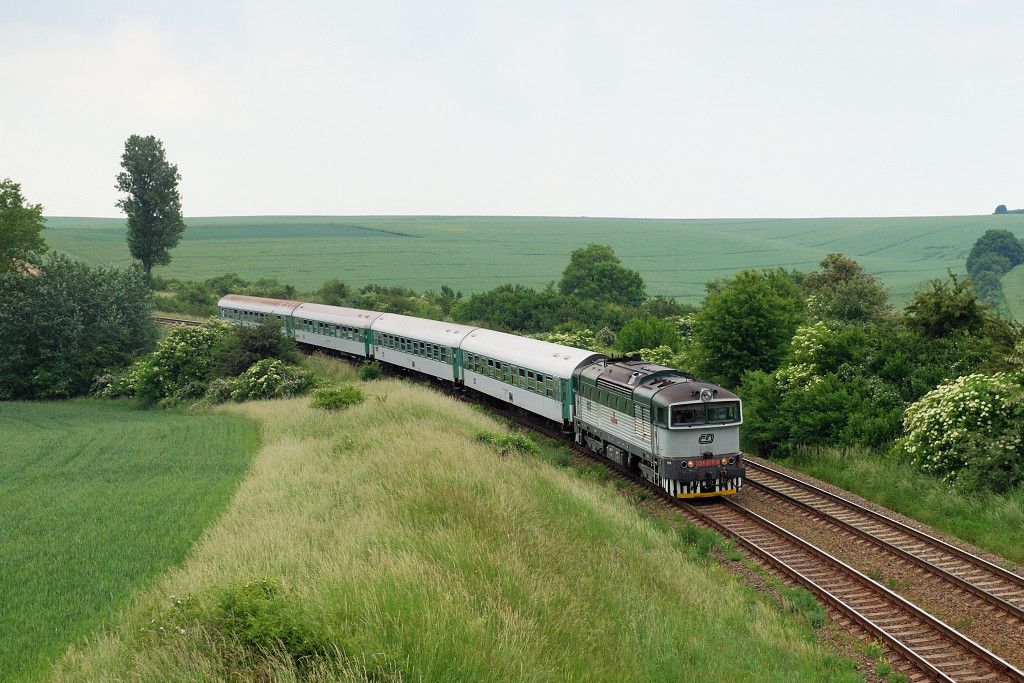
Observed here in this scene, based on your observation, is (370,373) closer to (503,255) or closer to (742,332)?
(742,332)

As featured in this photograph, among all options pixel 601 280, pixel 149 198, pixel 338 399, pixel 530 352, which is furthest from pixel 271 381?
pixel 601 280

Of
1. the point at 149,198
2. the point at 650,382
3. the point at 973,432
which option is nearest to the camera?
the point at 973,432

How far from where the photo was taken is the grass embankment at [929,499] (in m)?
19.5

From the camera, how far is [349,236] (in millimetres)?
197000

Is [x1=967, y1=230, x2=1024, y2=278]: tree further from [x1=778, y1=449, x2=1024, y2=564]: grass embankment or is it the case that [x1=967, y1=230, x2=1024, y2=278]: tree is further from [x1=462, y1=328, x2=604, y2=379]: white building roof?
[x1=778, y1=449, x2=1024, y2=564]: grass embankment

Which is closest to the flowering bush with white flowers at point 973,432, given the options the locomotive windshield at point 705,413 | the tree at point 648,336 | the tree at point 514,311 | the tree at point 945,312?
the locomotive windshield at point 705,413

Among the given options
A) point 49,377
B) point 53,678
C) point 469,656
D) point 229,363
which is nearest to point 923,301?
point 469,656

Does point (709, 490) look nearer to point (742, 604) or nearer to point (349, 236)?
point (742, 604)

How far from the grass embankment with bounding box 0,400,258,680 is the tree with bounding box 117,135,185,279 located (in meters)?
46.7

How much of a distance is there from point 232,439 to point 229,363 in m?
17.3

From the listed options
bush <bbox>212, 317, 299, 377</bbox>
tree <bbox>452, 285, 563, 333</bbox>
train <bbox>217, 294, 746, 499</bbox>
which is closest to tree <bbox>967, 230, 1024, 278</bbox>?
tree <bbox>452, 285, 563, 333</bbox>

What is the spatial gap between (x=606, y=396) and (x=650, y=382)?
266 cm

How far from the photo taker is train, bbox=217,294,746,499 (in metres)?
22.3

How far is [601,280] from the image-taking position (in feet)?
309
